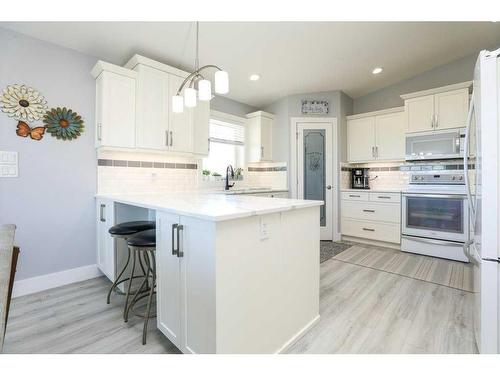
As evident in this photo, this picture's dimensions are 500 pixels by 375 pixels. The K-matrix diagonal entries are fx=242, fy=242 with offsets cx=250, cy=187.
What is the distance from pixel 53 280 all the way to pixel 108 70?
223cm

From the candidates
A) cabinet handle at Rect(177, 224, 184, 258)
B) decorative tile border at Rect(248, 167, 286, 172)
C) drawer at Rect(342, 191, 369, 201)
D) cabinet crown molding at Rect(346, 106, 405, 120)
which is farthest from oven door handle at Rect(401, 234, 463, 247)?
cabinet handle at Rect(177, 224, 184, 258)

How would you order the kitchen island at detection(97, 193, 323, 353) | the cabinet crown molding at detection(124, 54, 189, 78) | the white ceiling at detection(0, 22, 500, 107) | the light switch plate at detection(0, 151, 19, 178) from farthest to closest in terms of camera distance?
the cabinet crown molding at detection(124, 54, 189, 78)
the white ceiling at detection(0, 22, 500, 107)
the light switch plate at detection(0, 151, 19, 178)
the kitchen island at detection(97, 193, 323, 353)

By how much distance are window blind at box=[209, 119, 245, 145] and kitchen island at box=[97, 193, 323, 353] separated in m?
2.69

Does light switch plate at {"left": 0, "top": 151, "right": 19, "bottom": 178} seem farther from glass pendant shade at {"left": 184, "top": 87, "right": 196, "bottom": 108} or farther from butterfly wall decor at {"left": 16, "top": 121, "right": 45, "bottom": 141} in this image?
glass pendant shade at {"left": 184, "top": 87, "right": 196, "bottom": 108}

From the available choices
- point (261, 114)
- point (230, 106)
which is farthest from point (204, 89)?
point (261, 114)

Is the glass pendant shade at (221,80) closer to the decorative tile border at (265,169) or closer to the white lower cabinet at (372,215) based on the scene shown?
the decorative tile border at (265,169)

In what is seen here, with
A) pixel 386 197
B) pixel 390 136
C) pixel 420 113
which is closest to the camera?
pixel 420 113

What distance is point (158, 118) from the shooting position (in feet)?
9.34

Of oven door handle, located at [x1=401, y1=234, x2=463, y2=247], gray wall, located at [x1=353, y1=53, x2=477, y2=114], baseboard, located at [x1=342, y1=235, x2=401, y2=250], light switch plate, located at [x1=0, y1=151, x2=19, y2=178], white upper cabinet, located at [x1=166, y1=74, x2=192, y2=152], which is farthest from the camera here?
baseboard, located at [x1=342, y1=235, x2=401, y2=250]

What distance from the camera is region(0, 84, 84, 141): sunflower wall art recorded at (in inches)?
88.1

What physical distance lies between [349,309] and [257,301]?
1.11 meters

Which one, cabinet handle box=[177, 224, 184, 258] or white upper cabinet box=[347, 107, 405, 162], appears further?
white upper cabinet box=[347, 107, 405, 162]

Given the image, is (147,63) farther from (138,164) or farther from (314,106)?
(314,106)

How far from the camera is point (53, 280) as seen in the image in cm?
246
